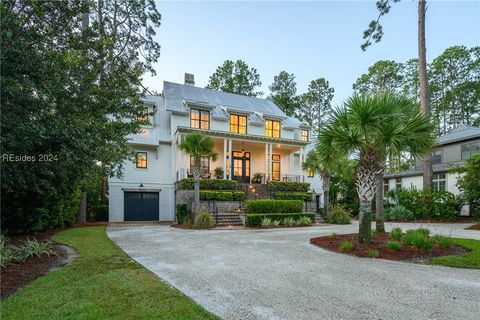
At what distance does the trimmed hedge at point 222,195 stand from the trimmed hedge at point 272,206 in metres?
1.76

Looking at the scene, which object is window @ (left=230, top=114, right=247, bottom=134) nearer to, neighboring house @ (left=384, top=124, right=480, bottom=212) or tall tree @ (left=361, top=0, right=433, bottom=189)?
tall tree @ (left=361, top=0, right=433, bottom=189)

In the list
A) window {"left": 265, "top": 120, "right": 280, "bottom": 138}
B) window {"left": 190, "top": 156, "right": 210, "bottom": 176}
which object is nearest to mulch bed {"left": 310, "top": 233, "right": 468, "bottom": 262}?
window {"left": 190, "top": 156, "right": 210, "bottom": 176}

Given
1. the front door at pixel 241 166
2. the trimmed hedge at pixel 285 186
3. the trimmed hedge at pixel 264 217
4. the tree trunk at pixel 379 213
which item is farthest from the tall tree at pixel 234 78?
the tree trunk at pixel 379 213

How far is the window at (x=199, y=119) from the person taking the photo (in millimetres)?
20312

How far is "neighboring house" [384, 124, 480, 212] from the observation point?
20.7 metres

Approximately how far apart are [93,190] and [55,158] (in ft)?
52.9

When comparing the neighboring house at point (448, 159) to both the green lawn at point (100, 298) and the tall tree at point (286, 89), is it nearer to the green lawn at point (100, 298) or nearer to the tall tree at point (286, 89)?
the tall tree at point (286, 89)

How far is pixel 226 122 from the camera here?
21.4m

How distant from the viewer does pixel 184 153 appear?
757 inches

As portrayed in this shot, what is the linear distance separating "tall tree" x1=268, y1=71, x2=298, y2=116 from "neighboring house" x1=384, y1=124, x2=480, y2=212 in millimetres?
17197

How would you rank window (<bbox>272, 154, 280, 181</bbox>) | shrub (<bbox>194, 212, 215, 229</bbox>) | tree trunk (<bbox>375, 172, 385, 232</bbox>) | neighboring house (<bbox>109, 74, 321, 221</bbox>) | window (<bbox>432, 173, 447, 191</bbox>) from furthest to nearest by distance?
window (<bbox>272, 154, 280, 181</bbox>)
window (<bbox>432, 173, 447, 191</bbox>)
neighboring house (<bbox>109, 74, 321, 221</bbox>)
shrub (<bbox>194, 212, 215, 229</bbox>)
tree trunk (<bbox>375, 172, 385, 232</bbox>)

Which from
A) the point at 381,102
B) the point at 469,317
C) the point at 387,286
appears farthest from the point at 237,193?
the point at 469,317

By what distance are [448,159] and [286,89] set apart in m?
21.2

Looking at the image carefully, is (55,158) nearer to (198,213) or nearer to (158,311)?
(158,311)
